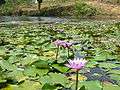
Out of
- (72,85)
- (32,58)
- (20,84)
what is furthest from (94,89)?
(32,58)

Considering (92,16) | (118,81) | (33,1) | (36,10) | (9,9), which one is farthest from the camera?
(33,1)

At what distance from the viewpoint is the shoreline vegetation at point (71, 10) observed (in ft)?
67.3

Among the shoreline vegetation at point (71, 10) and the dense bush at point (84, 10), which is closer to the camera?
the shoreline vegetation at point (71, 10)

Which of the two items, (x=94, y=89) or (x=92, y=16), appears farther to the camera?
(x=92, y=16)

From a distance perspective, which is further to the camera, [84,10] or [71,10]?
[71,10]

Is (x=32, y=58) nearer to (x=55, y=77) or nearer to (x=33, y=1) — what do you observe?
(x=55, y=77)

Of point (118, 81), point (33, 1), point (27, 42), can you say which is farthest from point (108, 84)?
point (33, 1)

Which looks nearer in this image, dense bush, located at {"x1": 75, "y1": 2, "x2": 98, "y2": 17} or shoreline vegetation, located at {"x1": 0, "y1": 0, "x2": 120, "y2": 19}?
shoreline vegetation, located at {"x1": 0, "y1": 0, "x2": 120, "y2": 19}

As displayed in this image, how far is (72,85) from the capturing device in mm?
3361

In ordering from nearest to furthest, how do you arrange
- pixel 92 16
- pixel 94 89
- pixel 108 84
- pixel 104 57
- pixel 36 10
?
pixel 94 89
pixel 108 84
pixel 104 57
pixel 92 16
pixel 36 10

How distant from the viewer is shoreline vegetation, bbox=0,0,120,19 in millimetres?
20516

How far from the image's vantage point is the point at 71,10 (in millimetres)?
21906

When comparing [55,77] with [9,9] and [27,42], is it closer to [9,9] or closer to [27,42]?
[27,42]

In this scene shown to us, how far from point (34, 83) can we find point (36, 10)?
20.0 meters
